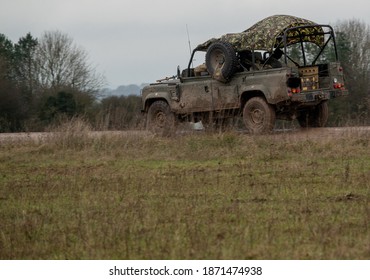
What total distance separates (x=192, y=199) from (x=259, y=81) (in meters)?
8.99

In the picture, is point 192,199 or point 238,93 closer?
point 192,199

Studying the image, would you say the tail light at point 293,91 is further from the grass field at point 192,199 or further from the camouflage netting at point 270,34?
the camouflage netting at point 270,34

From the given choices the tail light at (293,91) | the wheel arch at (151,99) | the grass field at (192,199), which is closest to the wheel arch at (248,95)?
the tail light at (293,91)

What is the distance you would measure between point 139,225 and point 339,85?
1169cm

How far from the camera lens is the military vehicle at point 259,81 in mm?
19469

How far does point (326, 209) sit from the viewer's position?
10.0 metres

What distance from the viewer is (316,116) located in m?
21.5

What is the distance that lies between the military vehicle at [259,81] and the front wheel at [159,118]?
0.06 meters

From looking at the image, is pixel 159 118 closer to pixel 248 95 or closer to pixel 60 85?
pixel 248 95

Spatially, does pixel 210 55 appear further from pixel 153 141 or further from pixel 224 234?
pixel 224 234

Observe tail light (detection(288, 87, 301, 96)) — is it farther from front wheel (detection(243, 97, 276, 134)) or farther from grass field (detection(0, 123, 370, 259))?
grass field (detection(0, 123, 370, 259))

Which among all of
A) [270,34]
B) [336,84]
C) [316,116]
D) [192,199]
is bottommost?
[192,199]

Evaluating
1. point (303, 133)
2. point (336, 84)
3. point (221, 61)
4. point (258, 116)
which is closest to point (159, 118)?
point (221, 61)

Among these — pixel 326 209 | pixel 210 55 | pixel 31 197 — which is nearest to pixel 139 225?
pixel 326 209
